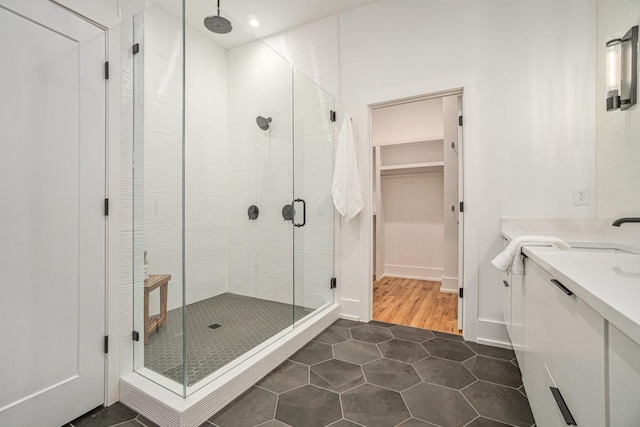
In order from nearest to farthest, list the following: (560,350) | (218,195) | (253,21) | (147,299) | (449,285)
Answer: (560,350), (147,299), (218,195), (253,21), (449,285)

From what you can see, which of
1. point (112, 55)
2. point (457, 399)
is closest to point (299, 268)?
point (457, 399)

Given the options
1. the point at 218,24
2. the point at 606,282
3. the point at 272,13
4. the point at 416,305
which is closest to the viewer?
the point at 606,282

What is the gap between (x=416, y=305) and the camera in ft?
10.1

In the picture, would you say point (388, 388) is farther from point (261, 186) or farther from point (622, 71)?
point (622, 71)

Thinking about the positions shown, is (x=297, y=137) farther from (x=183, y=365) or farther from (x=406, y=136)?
(x=406, y=136)

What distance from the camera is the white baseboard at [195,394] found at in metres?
1.33

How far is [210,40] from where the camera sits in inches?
85.8

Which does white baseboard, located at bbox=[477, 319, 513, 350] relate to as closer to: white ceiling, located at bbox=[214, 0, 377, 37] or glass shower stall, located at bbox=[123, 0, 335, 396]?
glass shower stall, located at bbox=[123, 0, 335, 396]

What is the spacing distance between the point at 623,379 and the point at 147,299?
191 centimetres

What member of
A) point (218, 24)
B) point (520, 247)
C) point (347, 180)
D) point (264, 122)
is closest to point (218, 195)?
point (264, 122)

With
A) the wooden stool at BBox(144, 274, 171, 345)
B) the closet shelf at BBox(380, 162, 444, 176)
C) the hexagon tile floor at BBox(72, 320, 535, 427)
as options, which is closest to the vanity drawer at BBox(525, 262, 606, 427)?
the hexagon tile floor at BBox(72, 320, 535, 427)

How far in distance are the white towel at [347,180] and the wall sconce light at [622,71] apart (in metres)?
1.66

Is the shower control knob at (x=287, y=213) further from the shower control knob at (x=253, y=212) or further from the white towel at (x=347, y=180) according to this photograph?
the white towel at (x=347, y=180)

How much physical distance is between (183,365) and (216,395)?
0.76 feet
